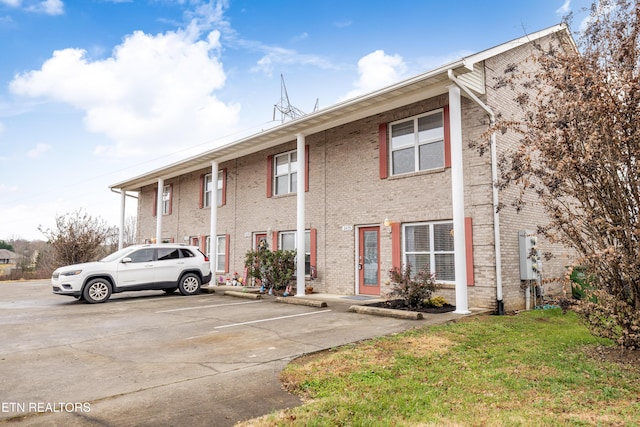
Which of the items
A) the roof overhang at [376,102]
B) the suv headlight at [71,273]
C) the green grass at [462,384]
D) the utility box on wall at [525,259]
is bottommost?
the green grass at [462,384]

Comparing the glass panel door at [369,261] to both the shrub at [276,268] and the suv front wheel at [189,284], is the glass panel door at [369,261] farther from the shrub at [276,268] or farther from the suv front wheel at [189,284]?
the suv front wheel at [189,284]

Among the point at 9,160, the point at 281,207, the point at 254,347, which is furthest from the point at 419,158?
the point at 9,160

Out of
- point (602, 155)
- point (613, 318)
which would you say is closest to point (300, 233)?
point (613, 318)

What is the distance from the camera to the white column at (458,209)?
8805 mm

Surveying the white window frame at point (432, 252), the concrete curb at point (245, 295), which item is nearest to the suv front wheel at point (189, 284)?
the concrete curb at point (245, 295)

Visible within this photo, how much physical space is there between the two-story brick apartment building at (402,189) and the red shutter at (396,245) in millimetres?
29

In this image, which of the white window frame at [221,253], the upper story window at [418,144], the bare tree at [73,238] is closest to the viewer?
the upper story window at [418,144]

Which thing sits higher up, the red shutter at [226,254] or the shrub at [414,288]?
the red shutter at [226,254]

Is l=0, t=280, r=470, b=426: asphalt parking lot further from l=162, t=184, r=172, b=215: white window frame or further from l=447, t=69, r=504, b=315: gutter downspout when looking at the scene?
l=162, t=184, r=172, b=215: white window frame

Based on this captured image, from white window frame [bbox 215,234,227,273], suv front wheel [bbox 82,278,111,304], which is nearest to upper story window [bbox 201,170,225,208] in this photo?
white window frame [bbox 215,234,227,273]

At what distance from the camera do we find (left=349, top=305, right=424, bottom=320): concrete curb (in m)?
8.22

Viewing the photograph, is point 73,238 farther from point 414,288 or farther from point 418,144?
point 414,288

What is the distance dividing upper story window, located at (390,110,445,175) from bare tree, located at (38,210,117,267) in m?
19.1

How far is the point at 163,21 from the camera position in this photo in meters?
15.5
